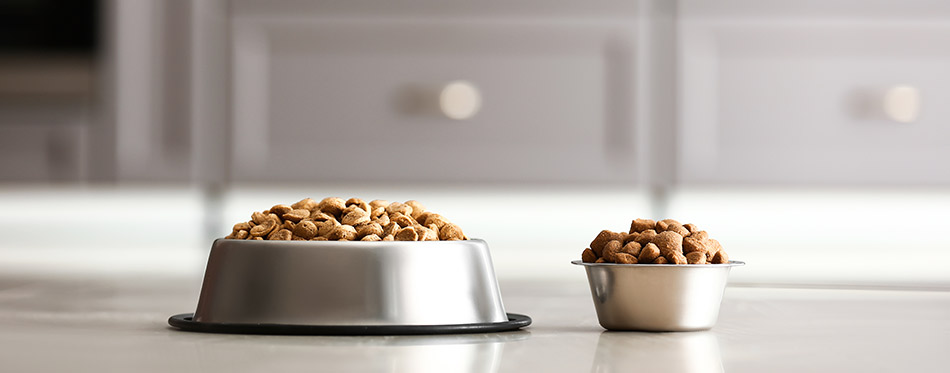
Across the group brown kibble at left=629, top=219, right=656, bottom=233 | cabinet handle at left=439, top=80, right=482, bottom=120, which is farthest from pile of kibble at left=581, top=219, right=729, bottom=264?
cabinet handle at left=439, top=80, right=482, bottom=120

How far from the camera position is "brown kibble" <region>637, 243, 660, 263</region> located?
3.10 feet

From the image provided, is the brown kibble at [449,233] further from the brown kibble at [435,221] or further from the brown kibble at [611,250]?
the brown kibble at [611,250]

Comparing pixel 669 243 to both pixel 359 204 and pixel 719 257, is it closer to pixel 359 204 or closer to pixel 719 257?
pixel 719 257

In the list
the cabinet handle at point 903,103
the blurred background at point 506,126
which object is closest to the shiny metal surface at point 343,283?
the blurred background at point 506,126

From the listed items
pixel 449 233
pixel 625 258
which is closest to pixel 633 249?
pixel 625 258

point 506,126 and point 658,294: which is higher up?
point 506,126

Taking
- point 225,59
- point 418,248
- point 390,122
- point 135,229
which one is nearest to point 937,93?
point 390,122

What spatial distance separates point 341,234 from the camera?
36.3 inches

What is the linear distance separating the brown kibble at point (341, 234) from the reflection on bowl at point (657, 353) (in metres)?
0.20

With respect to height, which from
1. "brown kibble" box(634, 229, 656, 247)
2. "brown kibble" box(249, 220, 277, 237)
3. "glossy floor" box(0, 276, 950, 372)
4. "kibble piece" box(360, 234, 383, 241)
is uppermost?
"brown kibble" box(249, 220, 277, 237)

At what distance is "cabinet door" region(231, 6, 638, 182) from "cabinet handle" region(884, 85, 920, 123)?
0.51 m

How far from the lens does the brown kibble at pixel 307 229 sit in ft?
3.06

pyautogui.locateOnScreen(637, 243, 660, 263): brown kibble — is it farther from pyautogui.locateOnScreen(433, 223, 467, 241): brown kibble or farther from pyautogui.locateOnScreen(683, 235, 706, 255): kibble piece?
pyautogui.locateOnScreen(433, 223, 467, 241): brown kibble

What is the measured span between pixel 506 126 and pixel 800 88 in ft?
1.90
